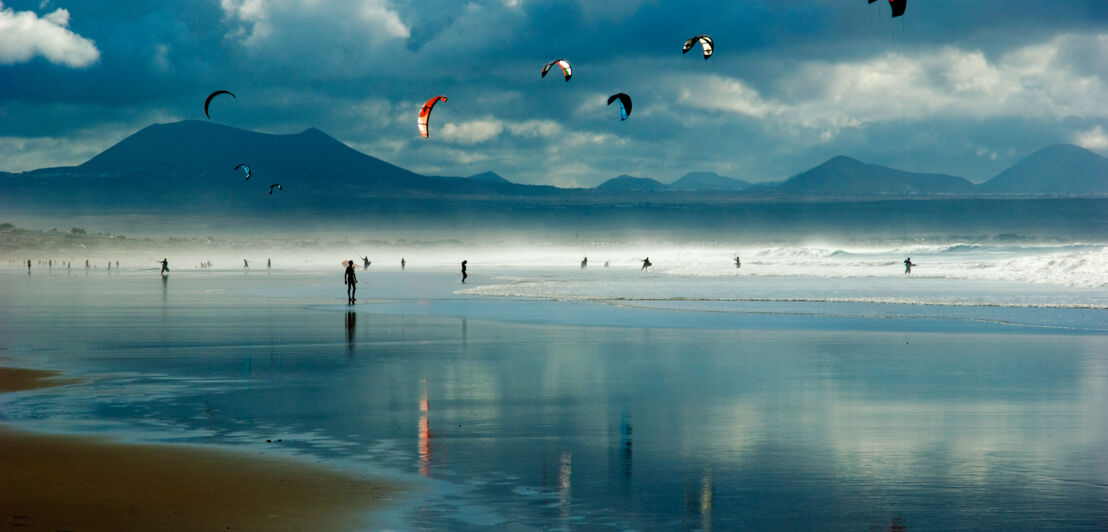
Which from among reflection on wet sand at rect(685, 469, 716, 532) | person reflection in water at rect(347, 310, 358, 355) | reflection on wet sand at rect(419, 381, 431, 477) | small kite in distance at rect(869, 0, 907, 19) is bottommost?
reflection on wet sand at rect(685, 469, 716, 532)

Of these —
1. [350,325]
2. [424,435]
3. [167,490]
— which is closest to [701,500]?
[424,435]

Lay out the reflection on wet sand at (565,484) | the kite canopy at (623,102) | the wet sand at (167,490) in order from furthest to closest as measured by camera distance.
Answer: the kite canopy at (623,102), the reflection on wet sand at (565,484), the wet sand at (167,490)

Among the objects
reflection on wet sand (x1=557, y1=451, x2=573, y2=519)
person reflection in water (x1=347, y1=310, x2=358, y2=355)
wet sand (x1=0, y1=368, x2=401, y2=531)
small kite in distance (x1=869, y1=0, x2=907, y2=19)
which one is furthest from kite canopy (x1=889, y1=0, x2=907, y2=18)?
wet sand (x1=0, y1=368, x2=401, y2=531)

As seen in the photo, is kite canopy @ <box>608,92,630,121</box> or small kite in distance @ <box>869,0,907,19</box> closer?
small kite in distance @ <box>869,0,907,19</box>

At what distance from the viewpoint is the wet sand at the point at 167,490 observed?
8117 mm

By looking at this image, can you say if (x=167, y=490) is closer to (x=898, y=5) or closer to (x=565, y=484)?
(x=565, y=484)

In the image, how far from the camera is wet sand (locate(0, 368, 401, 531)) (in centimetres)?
812

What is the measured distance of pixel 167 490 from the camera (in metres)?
9.16

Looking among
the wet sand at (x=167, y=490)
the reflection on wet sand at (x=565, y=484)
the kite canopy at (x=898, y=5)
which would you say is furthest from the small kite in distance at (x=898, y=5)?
the wet sand at (x=167, y=490)

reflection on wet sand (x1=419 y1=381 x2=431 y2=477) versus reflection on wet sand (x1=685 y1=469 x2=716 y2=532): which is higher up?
reflection on wet sand (x1=419 y1=381 x2=431 y2=477)

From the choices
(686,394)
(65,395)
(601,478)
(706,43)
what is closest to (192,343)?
(65,395)

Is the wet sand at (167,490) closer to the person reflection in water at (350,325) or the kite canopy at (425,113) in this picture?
the person reflection in water at (350,325)

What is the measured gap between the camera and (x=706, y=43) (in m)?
41.3

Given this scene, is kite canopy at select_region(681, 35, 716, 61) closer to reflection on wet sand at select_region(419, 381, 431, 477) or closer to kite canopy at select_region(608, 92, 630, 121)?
kite canopy at select_region(608, 92, 630, 121)
